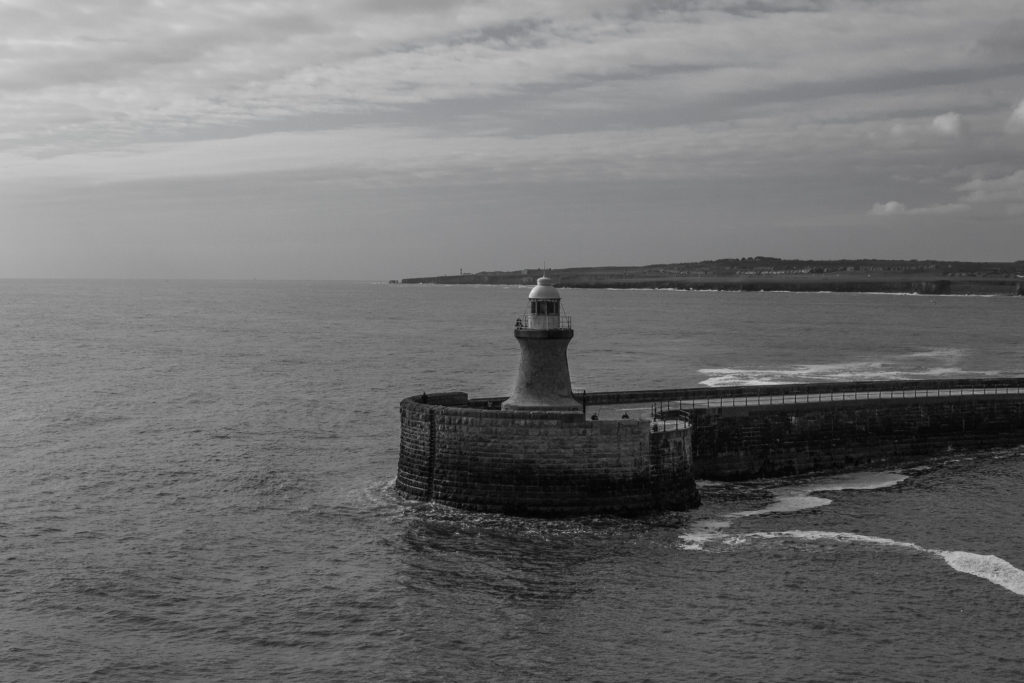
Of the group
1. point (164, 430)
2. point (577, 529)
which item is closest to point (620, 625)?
point (577, 529)

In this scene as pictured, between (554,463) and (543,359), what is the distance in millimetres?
4744

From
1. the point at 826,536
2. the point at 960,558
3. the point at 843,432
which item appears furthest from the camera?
the point at 843,432

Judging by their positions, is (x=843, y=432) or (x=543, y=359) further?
(x=843, y=432)

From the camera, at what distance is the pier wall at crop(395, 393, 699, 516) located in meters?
31.1

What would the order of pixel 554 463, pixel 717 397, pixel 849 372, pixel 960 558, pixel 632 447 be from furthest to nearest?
pixel 849 372
pixel 717 397
pixel 632 447
pixel 554 463
pixel 960 558

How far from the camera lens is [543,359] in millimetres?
34781

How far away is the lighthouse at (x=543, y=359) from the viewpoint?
3453 centimetres

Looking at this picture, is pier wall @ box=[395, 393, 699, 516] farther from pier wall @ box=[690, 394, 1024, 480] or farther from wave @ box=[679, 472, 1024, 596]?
pier wall @ box=[690, 394, 1024, 480]

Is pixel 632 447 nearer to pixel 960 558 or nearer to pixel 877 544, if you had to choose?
pixel 877 544

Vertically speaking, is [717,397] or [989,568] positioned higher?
[717,397]

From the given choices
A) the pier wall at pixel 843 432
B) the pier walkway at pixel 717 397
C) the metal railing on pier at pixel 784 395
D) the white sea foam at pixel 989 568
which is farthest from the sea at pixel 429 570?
the metal railing on pier at pixel 784 395

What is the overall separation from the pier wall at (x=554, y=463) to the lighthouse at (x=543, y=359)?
333 centimetres

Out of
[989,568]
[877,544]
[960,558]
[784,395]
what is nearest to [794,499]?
[877,544]

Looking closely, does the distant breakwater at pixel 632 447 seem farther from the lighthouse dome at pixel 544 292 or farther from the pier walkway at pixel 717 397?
the lighthouse dome at pixel 544 292
